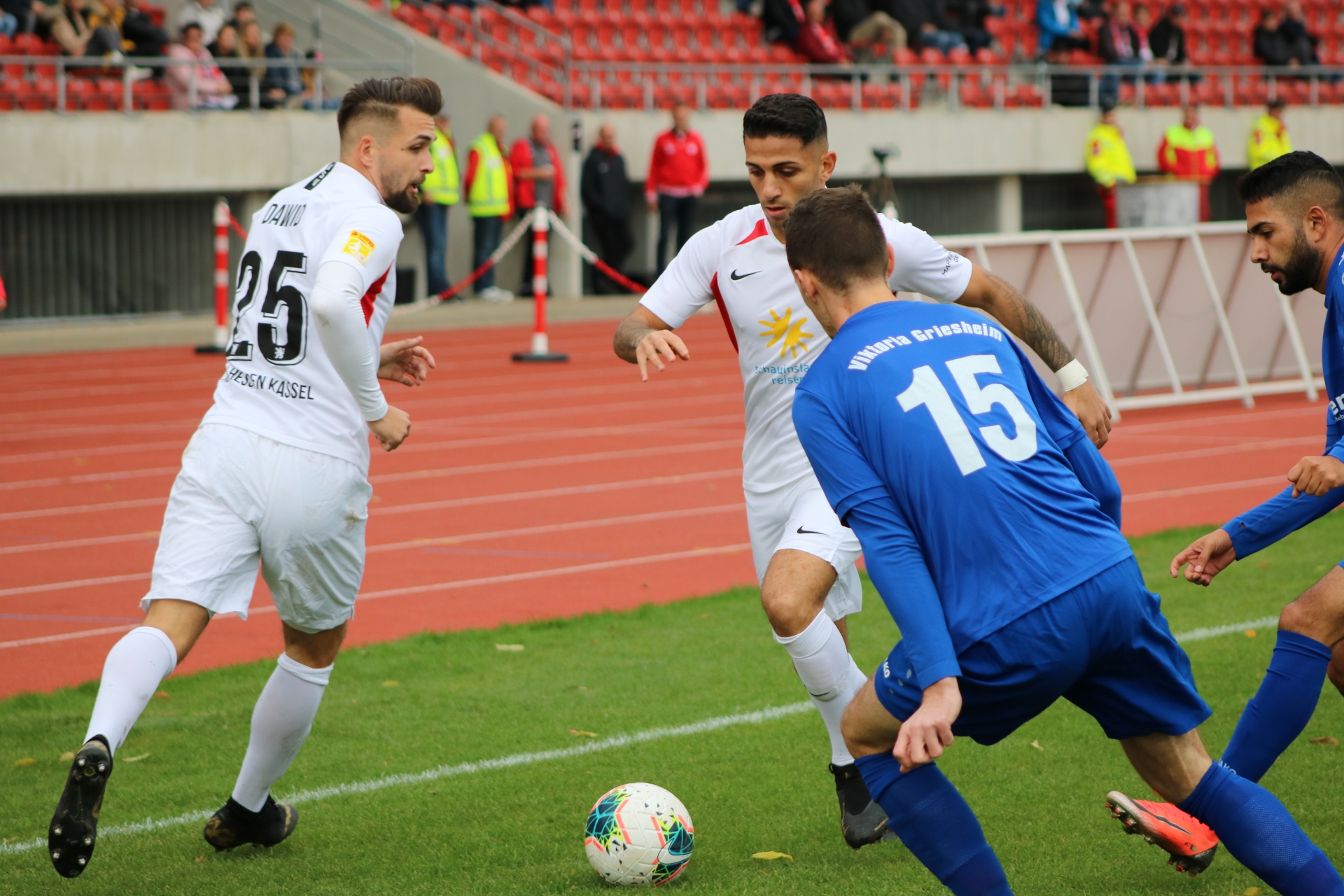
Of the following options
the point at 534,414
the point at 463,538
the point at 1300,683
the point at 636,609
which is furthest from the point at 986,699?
the point at 534,414

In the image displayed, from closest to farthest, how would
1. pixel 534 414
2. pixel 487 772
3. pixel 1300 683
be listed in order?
pixel 1300 683 → pixel 487 772 → pixel 534 414

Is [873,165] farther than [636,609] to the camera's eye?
Yes

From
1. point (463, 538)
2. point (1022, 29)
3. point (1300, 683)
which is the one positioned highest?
point (1022, 29)

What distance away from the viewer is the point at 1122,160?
27.4 m

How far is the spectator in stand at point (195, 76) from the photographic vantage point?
66.2 feet

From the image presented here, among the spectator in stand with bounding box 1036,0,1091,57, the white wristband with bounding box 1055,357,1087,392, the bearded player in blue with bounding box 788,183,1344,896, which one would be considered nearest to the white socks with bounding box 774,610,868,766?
the white wristband with bounding box 1055,357,1087,392

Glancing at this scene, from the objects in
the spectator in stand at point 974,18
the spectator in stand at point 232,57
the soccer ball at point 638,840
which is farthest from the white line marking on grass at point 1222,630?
the spectator in stand at point 974,18

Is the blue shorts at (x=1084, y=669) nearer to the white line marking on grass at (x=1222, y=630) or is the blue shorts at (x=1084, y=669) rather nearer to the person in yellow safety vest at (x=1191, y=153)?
the white line marking on grass at (x=1222, y=630)

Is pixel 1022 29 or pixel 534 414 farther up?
pixel 1022 29

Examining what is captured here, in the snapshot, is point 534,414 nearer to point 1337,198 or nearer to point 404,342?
point 404,342

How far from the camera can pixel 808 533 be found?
4590mm

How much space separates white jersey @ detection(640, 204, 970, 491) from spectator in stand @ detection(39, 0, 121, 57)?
1664 centimetres

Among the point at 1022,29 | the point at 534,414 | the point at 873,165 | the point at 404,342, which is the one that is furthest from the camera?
the point at 1022,29

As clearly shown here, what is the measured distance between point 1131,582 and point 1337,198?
187 centimetres
